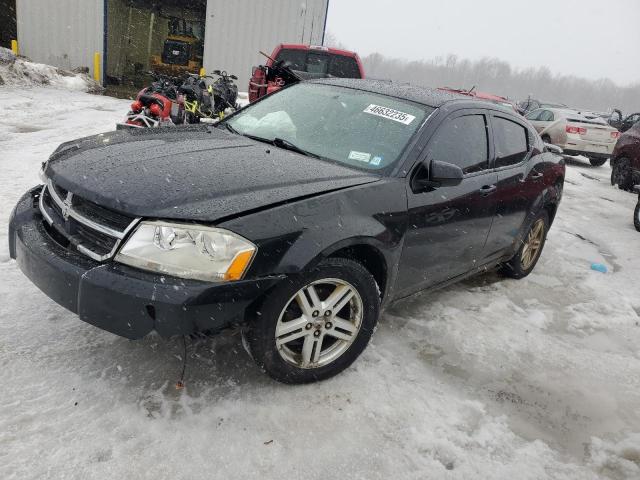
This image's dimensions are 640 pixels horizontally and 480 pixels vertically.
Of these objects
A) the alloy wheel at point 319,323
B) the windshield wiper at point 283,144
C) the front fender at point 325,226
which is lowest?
the alloy wheel at point 319,323

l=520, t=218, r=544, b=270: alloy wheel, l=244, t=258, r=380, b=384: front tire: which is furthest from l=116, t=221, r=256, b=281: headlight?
l=520, t=218, r=544, b=270: alloy wheel

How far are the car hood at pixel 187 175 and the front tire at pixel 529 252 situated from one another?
2369 millimetres

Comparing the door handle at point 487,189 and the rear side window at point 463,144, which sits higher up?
the rear side window at point 463,144

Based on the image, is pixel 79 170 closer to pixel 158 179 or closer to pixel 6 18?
pixel 158 179

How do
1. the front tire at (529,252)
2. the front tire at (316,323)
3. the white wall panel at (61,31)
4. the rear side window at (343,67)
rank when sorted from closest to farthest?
the front tire at (316,323) < the front tire at (529,252) < the rear side window at (343,67) < the white wall panel at (61,31)

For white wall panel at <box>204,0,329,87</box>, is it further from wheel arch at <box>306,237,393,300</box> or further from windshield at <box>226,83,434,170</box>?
wheel arch at <box>306,237,393,300</box>

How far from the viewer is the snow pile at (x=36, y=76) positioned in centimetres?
1334

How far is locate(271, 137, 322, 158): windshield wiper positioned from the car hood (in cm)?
7

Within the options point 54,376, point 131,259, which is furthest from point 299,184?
point 54,376

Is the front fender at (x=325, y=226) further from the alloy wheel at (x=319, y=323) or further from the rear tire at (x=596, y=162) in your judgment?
the rear tire at (x=596, y=162)

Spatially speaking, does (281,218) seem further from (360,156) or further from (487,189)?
(487,189)

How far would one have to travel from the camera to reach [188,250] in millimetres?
2152

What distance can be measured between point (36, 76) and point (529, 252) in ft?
46.1

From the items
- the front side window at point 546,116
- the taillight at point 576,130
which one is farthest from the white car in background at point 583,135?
the front side window at point 546,116
